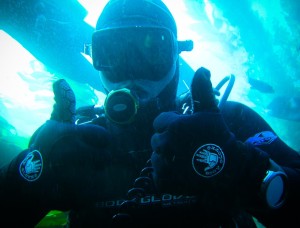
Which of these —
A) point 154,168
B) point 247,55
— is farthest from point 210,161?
point 247,55

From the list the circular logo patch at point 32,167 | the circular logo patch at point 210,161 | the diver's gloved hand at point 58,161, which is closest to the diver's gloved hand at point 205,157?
the circular logo patch at point 210,161

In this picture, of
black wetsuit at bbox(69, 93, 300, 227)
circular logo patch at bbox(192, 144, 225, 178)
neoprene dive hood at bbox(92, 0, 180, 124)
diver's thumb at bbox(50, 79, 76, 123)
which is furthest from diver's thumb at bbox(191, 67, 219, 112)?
neoprene dive hood at bbox(92, 0, 180, 124)

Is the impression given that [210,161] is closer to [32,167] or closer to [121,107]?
[121,107]

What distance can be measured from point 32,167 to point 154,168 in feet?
2.77

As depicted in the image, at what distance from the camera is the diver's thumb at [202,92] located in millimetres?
1134

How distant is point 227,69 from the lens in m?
22.7

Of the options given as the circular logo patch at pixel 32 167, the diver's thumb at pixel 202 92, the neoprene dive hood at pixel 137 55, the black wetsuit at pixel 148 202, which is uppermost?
the neoprene dive hood at pixel 137 55

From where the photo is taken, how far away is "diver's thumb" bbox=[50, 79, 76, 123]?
4.66 feet

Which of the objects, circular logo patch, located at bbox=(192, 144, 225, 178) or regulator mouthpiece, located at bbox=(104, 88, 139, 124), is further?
regulator mouthpiece, located at bbox=(104, 88, 139, 124)

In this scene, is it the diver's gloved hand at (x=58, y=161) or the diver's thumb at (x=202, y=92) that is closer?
the diver's thumb at (x=202, y=92)

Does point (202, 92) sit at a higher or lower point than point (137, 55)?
lower

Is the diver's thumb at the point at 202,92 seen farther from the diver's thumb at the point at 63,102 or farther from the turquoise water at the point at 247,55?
the turquoise water at the point at 247,55

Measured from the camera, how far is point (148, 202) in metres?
1.67

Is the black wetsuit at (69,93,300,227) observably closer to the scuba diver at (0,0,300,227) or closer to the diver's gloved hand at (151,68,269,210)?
the scuba diver at (0,0,300,227)
